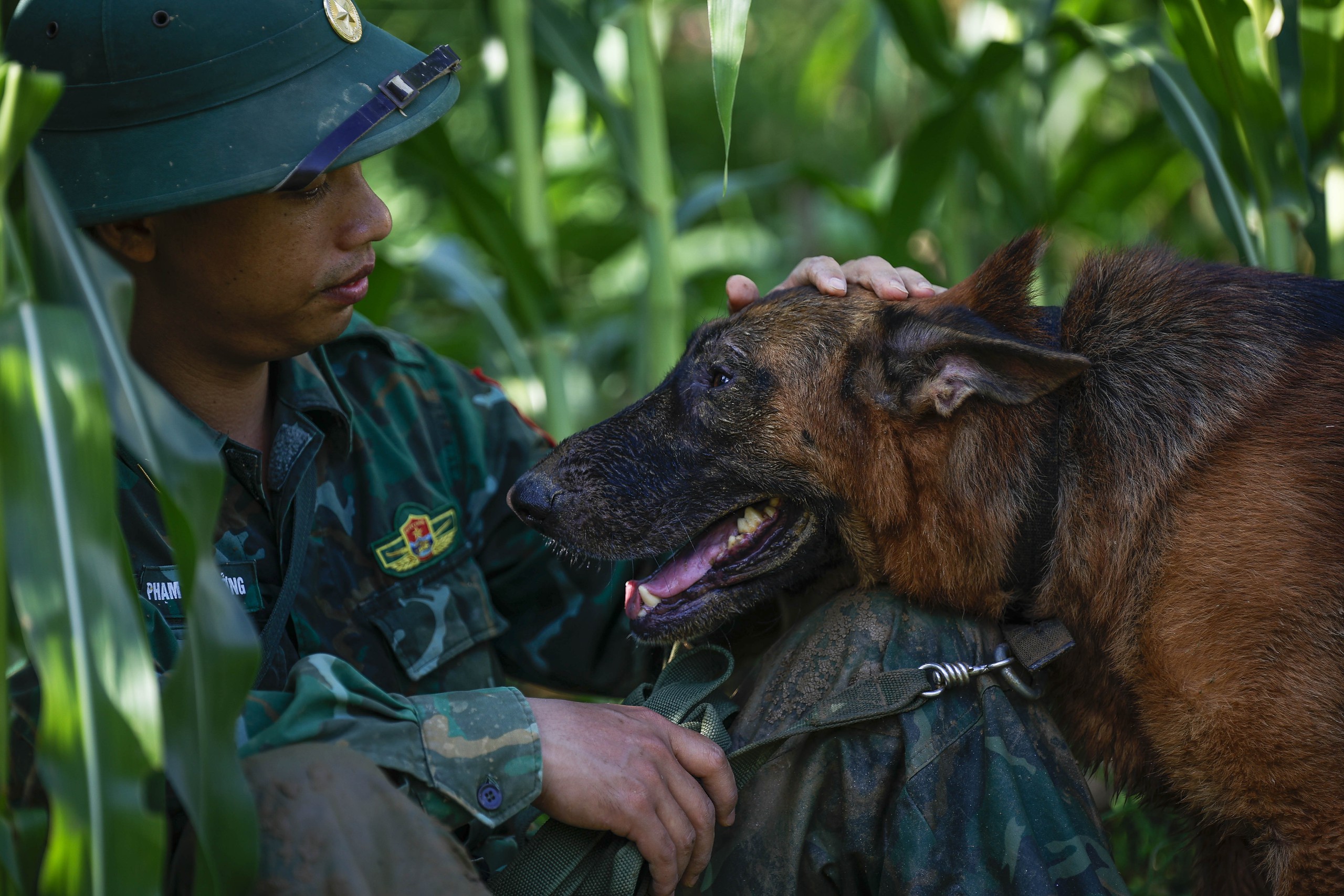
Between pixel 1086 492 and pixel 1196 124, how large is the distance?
4.65ft

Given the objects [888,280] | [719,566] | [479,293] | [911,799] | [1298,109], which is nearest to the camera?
[911,799]

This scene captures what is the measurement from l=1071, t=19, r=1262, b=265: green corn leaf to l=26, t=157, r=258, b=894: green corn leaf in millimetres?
2607

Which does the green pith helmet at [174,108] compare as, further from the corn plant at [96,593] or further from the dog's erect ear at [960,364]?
the dog's erect ear at [960,364]

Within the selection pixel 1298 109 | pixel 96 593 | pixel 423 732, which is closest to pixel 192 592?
pixel 96 593

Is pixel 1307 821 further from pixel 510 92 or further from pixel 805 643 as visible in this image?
pixel 510 92

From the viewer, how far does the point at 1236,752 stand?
5.71 feet

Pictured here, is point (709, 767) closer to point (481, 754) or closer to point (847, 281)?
point (481, 754)

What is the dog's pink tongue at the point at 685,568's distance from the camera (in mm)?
2186

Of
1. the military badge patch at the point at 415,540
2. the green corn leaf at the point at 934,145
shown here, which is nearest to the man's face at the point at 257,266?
the military badge patch at the point at 415,540

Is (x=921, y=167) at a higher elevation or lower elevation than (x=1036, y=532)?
higher

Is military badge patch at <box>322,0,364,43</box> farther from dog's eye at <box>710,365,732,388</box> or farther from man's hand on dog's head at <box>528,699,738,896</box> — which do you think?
man's hand on dog's head at <box>528,699,738,896</box>

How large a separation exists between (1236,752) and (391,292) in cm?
276

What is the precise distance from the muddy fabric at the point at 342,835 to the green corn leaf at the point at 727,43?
3.70 ft

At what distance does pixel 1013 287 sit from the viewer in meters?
2.12
